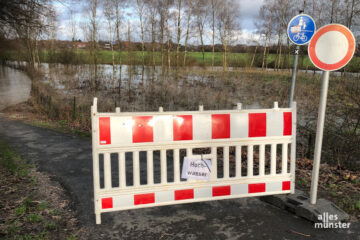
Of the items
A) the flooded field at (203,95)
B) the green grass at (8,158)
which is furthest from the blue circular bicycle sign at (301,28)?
the green grass at (8,158)

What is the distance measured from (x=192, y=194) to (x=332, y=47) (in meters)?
2.59

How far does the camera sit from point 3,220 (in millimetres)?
3910

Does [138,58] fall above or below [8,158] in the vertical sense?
above

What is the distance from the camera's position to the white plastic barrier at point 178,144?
12.3 ft

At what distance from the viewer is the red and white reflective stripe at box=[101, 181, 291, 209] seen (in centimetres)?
382

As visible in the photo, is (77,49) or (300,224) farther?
(77,49)

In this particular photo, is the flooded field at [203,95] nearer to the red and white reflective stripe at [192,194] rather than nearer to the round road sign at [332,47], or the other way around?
the red and white reflective stripe at [192,194]

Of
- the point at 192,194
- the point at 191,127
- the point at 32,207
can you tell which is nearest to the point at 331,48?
the point at 191,127

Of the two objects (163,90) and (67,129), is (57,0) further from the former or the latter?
(163,90)

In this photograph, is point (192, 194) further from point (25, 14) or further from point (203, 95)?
point (203, 95)

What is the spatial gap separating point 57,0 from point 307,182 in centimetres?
1059

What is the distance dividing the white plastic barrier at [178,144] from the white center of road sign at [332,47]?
759 millimetres

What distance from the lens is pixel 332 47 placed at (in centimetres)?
381

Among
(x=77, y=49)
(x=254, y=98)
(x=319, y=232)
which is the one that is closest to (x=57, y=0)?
(x=319, y=232)
